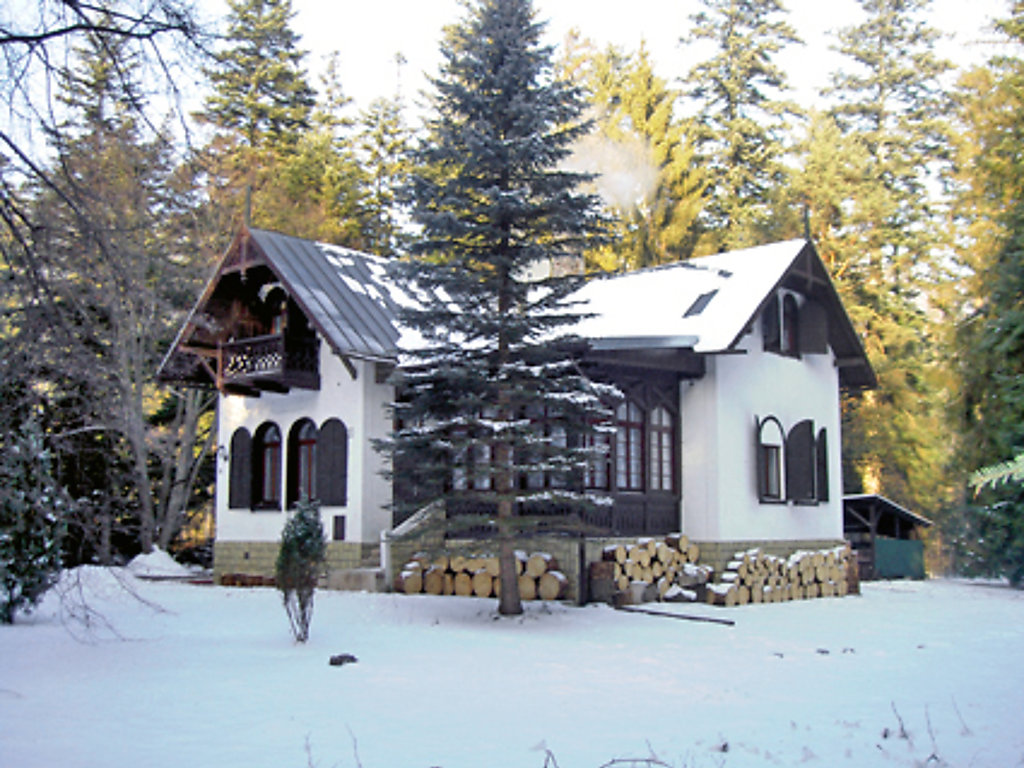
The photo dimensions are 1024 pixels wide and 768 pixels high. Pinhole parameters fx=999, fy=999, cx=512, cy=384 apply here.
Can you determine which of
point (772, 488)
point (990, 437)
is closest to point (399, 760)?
point (772, 488)

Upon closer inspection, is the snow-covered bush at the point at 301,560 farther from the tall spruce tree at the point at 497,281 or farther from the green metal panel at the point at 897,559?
the green metal panel at the point at 897,559

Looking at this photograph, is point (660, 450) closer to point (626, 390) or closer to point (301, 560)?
point (626, 390)

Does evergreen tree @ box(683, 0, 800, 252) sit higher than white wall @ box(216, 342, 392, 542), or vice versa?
evergreen tree @ box(683, 0, 800, 252)

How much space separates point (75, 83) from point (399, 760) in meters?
4.80

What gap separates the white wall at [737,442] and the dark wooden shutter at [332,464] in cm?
615

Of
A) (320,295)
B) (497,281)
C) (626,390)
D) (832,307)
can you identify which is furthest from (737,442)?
(320,295)

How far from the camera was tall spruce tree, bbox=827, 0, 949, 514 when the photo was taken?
31.2 m

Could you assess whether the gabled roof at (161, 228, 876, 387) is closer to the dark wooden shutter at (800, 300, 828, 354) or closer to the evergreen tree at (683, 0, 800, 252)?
the dark wooden shutter at (800, 300, 828, 354)

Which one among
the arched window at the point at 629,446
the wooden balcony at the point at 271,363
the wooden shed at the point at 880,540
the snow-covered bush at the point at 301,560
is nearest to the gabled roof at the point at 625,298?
the wooden balcony at the point at 271,363

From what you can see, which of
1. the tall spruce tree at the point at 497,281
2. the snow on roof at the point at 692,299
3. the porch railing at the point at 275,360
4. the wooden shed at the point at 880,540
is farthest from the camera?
the wooden shed at the point at 880,540

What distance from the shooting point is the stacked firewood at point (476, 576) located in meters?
15.2

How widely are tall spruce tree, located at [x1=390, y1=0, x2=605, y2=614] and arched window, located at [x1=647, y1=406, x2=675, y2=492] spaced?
14.8ft

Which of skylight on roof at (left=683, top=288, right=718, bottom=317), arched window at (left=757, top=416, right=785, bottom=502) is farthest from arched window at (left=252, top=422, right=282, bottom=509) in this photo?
arched window at (left=757, top=416, right=785, bottom=502)

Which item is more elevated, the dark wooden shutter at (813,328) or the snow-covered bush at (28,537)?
the dark wooden shutter at (813,328)
